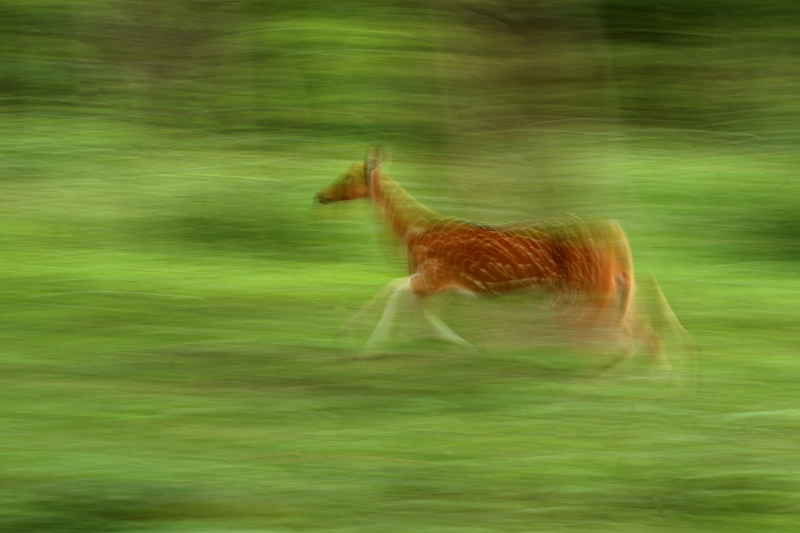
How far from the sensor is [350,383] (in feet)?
16.4

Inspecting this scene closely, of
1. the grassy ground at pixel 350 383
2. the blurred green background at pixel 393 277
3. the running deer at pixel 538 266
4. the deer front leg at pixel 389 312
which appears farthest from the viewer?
the deer front leg at pixel 389 312

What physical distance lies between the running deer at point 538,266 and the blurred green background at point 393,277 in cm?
15

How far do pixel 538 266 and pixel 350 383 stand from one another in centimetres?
82

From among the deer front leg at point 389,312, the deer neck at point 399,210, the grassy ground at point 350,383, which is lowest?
the grassy ground at point 350,383

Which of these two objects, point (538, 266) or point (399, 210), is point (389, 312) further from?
point (538, 266)

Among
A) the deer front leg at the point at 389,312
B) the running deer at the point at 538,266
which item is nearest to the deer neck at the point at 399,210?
the running deer at the point at 538,266

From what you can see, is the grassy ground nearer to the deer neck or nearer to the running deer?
the running deer

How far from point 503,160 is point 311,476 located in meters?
1.91

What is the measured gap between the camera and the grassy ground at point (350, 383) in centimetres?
373

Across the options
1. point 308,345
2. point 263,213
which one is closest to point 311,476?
point 308,345

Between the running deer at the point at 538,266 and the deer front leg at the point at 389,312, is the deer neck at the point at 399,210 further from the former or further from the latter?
the deer front leg at the point at 389,312

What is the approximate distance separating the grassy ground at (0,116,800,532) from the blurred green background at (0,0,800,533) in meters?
0.02

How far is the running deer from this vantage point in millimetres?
5008

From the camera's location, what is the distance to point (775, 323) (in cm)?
→ 632
